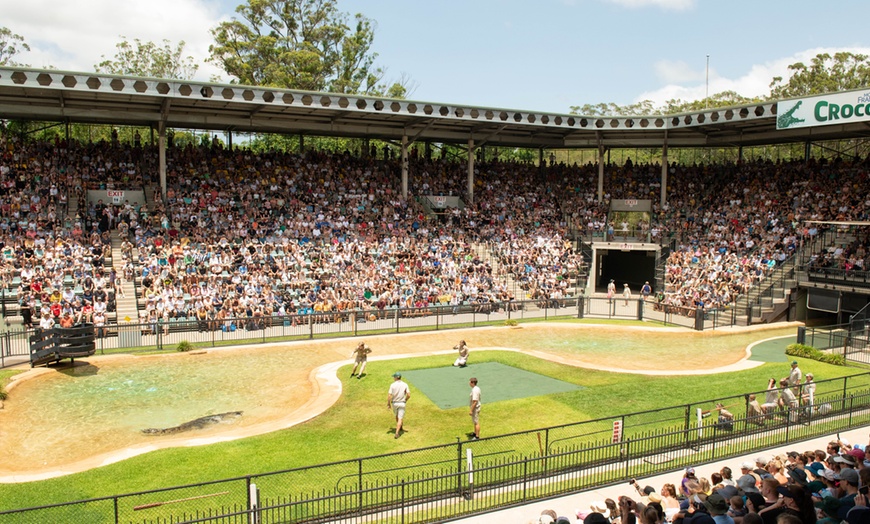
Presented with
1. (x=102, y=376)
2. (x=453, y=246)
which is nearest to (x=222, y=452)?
(x=102, y=376)

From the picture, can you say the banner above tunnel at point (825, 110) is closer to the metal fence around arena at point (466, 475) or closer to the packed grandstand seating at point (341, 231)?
the packed grandstand seating at point (341, 231)

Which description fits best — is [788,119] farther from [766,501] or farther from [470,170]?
[766,501]

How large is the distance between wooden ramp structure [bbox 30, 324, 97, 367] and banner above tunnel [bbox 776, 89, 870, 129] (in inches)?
1294

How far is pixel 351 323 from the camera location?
28281 mm

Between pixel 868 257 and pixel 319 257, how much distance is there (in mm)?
25469

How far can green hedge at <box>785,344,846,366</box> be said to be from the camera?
75.9ft

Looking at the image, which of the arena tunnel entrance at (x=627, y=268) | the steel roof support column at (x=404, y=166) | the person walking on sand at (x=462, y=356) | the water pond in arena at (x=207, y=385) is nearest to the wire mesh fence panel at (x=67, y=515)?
the water pond in arena at (x=207, y=385)

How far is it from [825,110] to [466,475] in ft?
96.8

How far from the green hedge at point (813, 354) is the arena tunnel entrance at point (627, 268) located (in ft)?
64.5

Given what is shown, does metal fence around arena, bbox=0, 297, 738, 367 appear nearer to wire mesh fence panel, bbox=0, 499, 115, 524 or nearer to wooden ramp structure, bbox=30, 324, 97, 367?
wooden ramp structure, bbox=30, 324, 97, 367

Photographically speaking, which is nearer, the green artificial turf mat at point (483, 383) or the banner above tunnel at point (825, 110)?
the green artificial turf mat at point (483, 383)

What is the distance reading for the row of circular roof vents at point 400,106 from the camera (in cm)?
2852

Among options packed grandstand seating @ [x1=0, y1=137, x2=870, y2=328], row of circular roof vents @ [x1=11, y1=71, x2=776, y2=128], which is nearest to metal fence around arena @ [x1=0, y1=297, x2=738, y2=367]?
packed grandstand seating @ [x1=0, y1=137, x2=870, y2=328]

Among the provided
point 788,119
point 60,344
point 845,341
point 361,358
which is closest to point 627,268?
point 788,119
